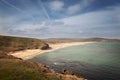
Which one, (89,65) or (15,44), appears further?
(15,44)

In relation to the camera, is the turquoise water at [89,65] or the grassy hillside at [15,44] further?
the grassy hillside at [15,44]

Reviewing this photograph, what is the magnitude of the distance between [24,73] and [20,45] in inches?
3392

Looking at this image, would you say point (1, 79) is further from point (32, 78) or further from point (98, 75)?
point (98, 75)

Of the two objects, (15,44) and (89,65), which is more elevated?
(15,44)

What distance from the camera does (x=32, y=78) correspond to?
24.4m

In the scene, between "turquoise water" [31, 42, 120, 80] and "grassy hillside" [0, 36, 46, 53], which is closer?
"turquoise water" [31, 42, 120, 80]

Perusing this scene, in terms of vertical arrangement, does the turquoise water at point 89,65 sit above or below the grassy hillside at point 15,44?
below

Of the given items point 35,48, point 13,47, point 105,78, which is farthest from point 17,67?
point 35,48

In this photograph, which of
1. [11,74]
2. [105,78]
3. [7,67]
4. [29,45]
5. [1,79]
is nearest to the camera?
[1,79]

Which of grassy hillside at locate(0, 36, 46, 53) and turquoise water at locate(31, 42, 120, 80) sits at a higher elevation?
grassy hillside at locate(0, 36, 46, 53)

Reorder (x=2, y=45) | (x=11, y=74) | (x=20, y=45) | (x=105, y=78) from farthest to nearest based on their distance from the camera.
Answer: (x=20, y=45) < (x=2, y=45) < (x=105, y=78) < (x=11, y=74)

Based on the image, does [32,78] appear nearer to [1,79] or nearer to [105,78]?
[1,79]

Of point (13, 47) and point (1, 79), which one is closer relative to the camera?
point (1, 79)

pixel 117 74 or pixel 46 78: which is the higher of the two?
pixel 46 78
